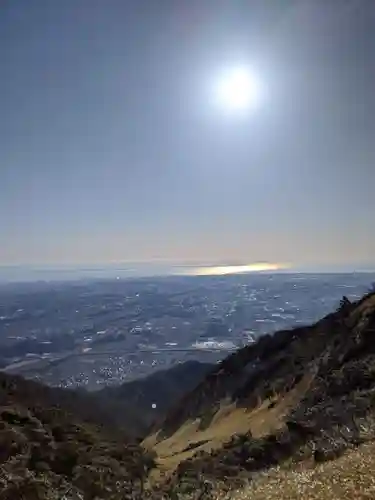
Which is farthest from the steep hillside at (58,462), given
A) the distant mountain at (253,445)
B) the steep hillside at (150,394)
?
the steep hillside at (150,394)

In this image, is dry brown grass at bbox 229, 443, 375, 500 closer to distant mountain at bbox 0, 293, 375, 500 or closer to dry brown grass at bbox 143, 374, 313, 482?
distant mountain at bbox 0, 293, 375, 500

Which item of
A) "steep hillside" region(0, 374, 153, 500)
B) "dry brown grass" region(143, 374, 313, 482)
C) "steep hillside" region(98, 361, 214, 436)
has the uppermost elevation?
"steep hillside" region(0, 374, 153, 500)

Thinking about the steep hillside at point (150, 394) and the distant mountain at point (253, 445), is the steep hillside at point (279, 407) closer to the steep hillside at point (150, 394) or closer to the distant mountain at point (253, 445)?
the distant mountain at point (253, 445)

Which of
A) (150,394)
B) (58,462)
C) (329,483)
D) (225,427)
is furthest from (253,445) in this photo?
(150,394)

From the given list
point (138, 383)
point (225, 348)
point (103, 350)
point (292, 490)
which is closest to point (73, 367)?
point (103, 350)

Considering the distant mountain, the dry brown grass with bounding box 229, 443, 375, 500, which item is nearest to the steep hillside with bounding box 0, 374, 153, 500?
the distant mountain

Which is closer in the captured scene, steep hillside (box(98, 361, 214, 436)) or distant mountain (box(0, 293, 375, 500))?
distant mountain (box(0, 293, 375, 500))

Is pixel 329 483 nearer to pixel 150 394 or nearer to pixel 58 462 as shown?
pixel 58 462

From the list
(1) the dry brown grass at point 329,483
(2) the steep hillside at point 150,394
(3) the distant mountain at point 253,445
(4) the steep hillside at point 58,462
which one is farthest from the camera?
(2) the steep hillside at point 150,394

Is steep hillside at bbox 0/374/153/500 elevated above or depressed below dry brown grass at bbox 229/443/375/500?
below
